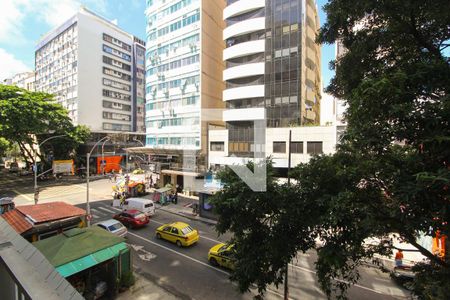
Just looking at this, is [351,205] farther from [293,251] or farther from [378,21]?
[378,21]

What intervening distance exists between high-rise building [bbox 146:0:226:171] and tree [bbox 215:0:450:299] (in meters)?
24.4

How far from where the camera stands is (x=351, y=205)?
19.2 ft

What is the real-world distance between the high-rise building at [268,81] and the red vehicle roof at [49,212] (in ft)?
51.4

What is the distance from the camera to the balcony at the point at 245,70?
27.7 m

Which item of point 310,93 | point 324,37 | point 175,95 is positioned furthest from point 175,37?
point 324,37

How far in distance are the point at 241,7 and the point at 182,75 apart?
1178cm

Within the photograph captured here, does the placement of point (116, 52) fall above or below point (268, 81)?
above

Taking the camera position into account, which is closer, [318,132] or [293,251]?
[293,251]

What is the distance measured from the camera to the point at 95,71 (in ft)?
164

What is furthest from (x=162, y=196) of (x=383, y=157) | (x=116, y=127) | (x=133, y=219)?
(x=116, y=127)

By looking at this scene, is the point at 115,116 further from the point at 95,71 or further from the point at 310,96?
the point at 310,96

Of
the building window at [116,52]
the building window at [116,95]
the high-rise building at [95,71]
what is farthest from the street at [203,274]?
the building window at [116,52]

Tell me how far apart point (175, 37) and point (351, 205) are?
36473 millimetres

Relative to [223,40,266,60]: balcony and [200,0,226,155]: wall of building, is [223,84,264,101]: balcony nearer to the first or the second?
[223,40,266,60]: balcony
